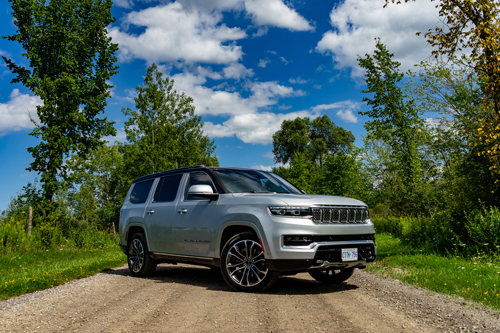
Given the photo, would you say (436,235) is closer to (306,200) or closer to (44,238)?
(306,200)

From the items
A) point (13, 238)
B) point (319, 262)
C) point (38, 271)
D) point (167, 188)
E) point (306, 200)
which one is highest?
point (167, 188)

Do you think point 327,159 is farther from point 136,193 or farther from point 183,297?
point 183,297

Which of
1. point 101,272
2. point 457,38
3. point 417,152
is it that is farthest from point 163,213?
point 417,152

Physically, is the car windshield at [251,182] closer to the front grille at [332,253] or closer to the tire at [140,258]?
the front grille at [332,253]

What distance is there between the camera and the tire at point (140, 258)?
7.88 meters

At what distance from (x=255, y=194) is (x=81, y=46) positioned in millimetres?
24015

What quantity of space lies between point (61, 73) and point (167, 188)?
20.3 metres

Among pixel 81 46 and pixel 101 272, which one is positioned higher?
pixel 81 46

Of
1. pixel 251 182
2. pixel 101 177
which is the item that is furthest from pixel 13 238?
pixel 101 177

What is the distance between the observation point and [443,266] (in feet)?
27.6

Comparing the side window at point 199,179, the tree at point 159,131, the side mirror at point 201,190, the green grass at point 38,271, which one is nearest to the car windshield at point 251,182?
the side window at point 199,179

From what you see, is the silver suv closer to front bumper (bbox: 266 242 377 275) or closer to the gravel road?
front bumper (bbox: 266 242 377 275)

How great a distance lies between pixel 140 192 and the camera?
8641 mm

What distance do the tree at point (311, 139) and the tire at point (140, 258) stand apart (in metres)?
53.1
